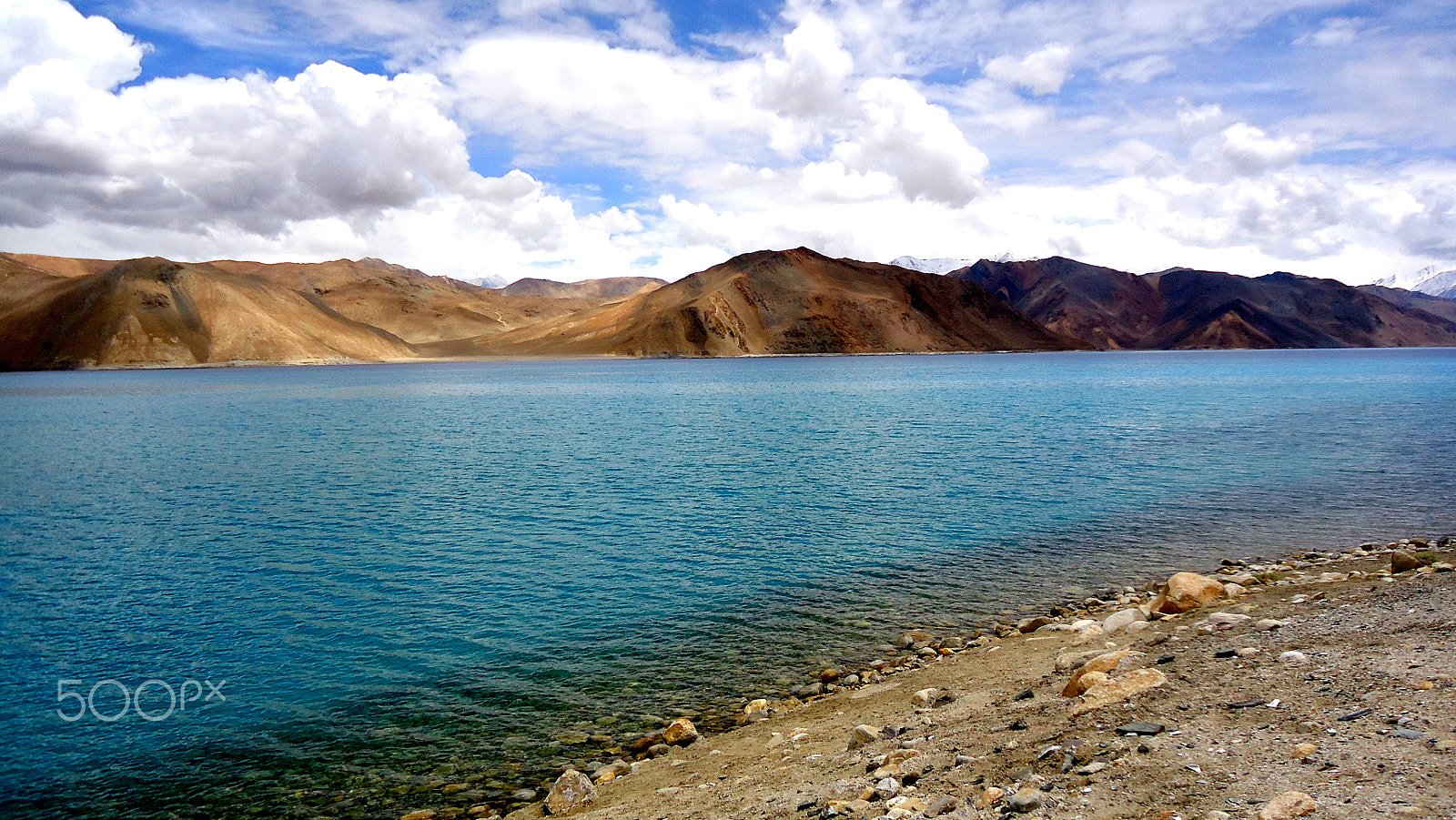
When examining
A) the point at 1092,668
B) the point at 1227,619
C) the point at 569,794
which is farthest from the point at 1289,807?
the point at 569,794

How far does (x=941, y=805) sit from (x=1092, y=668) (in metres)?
4.81

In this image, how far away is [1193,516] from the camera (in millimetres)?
27875

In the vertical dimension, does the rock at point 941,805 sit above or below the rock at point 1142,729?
below

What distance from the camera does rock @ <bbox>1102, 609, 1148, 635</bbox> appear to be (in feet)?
47.8

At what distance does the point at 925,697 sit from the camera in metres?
12.3

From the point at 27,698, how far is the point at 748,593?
14629 millimetres

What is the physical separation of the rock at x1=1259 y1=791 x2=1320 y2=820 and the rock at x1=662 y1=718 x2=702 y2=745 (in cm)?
802

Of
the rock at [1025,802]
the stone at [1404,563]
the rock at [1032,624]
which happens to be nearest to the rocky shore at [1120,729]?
the rock at [1025,802]

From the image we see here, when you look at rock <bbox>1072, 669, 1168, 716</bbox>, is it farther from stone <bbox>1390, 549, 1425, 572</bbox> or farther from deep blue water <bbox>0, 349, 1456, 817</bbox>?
stone <bbox>1390, 549, 1425, 572</bbox>

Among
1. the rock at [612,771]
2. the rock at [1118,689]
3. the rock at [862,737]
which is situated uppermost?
the rock at [1118,689]

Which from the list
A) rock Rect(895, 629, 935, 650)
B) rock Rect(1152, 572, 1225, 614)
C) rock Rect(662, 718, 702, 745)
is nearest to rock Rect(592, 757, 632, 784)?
rock Rect(662, 718, 702, 745)

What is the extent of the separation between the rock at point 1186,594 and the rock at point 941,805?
953cm

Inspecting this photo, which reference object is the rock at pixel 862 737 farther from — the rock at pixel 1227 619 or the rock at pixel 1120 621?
the rock at pixel 1227 619

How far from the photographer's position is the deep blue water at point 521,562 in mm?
13492
